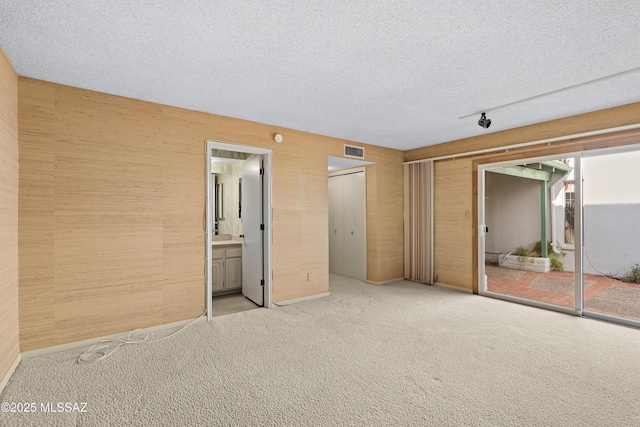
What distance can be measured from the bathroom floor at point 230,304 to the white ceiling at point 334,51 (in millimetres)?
2708

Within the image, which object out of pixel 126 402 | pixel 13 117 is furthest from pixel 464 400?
pixel 13 117

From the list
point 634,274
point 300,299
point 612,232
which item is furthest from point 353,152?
point 634,274

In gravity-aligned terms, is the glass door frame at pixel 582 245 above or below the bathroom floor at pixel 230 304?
above

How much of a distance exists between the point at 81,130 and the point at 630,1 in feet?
14.6

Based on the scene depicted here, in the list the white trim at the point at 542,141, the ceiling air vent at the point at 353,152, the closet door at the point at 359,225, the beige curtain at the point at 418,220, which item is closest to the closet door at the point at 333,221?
the closet door at the point at 359,225

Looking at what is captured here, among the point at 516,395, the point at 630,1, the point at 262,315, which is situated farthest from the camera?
the point at 262,315

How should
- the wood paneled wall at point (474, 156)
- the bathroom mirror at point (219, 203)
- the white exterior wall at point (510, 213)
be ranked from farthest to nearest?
the white exterior wall at point (510, 213), the bathroom mirror at point (219, 203), the wood paneled wall at point (474, 156)

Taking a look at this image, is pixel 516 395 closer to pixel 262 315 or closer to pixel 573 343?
pixel 573 343

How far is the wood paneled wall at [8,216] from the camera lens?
7.60 ft

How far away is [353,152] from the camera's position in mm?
5246

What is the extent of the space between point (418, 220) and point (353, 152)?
1.86m

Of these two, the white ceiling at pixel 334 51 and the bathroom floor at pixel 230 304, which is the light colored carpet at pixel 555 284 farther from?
the bathroom floor at pixel 230 304

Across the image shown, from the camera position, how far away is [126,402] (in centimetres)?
209

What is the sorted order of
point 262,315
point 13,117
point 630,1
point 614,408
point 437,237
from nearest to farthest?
point 630,1 → point 614,408 → point 13,117 → point 262,315 → point 437,237
